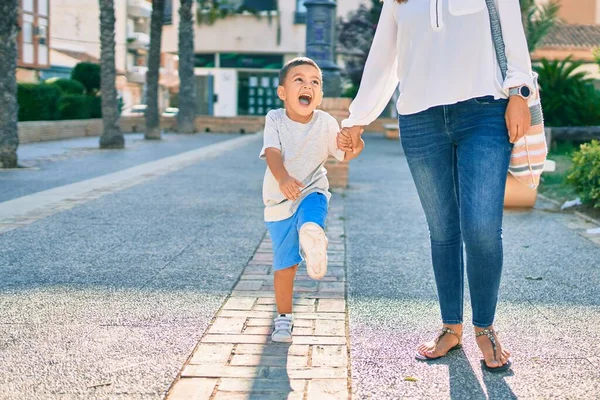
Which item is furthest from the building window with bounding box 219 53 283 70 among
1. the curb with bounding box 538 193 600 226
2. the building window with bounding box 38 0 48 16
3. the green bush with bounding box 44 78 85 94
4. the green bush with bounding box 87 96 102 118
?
the curb with bounding box 538 193 600 226

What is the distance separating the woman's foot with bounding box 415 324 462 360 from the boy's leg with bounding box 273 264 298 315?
0.65 metres

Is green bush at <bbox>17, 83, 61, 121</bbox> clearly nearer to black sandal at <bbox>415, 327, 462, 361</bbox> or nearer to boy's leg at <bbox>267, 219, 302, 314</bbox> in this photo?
boy's leg at <bbox>267, 219, 302, 314</bbox>

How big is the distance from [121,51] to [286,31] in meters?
28.7

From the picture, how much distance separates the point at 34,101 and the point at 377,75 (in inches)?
918

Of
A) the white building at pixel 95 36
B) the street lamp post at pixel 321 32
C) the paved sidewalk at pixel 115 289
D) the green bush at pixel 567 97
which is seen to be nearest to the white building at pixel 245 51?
the white building at pixel 95 36

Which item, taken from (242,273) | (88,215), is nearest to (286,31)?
(88,215)

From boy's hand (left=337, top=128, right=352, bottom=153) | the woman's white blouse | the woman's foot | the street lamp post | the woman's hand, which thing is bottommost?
the woman's foot

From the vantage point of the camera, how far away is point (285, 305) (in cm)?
413

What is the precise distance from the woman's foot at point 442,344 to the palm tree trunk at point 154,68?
23.3m

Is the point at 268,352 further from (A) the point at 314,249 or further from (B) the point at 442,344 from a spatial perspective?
(B) the point at 442,344

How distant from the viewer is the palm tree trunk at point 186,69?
3053 cm

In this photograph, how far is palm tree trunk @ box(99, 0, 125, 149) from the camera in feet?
66.7

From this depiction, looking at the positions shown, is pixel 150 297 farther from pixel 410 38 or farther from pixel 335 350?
pixel 410 38

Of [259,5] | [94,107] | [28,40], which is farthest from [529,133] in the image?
[28,40]
